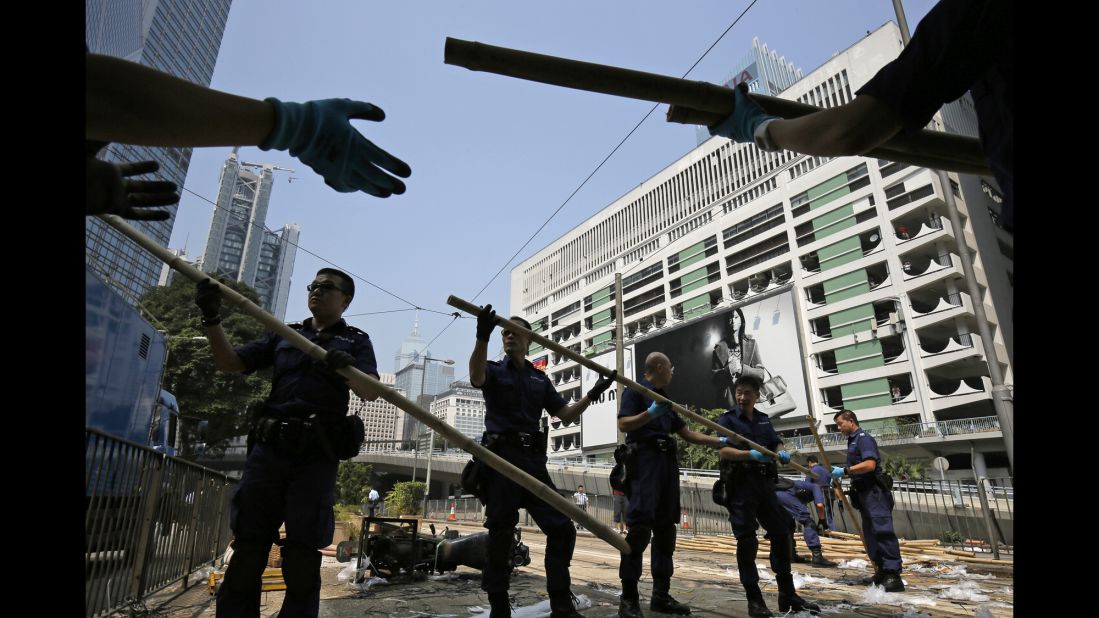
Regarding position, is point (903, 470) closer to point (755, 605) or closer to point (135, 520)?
point (755, 605)

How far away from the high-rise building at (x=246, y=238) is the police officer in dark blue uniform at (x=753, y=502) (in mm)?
80848

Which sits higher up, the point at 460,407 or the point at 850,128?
the point at 460,407

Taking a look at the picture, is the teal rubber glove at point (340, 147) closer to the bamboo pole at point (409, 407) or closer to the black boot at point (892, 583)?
the bamboo pole at point (409, 407)

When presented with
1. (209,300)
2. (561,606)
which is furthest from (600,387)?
(209,300)

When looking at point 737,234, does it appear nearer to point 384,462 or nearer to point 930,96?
point 384,462

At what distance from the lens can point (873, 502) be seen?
6152 millimetres

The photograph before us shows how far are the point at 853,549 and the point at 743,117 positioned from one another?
35.3ft

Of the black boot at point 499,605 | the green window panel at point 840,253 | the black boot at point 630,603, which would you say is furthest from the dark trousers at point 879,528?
the green window panel at point 840,253

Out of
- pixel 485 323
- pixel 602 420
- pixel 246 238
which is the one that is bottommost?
pixel 485 323

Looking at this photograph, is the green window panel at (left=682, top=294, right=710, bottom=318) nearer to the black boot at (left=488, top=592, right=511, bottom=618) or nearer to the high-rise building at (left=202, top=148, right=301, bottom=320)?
the black boot at (left=488, top=592, right=511, bottom=618)

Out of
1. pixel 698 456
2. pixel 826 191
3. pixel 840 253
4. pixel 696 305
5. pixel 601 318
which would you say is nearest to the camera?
Result: pixel 698 456

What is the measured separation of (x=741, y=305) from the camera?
152 ft

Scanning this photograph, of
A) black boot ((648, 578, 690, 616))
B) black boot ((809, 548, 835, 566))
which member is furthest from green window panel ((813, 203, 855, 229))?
black boot ((648, 578, 690, 616))

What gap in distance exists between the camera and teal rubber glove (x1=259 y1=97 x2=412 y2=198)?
59.1 inches
